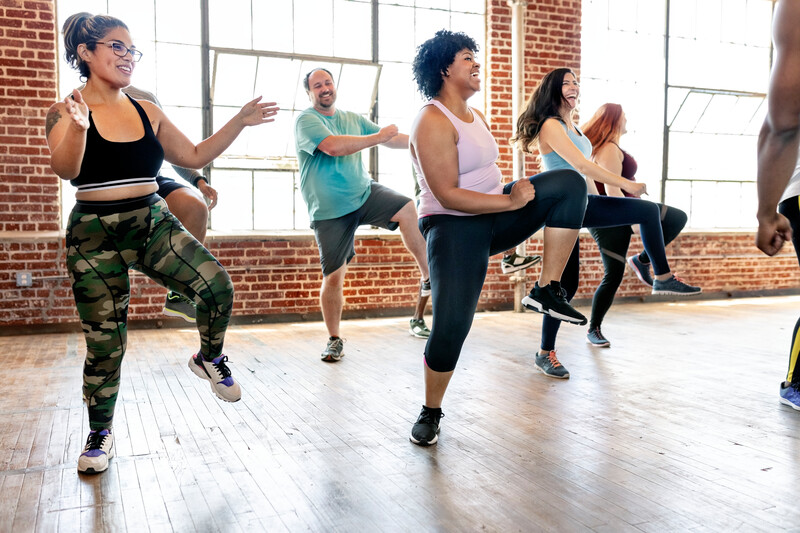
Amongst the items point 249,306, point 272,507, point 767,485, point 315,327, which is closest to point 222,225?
point 249,306

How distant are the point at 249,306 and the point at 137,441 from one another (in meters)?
3.54

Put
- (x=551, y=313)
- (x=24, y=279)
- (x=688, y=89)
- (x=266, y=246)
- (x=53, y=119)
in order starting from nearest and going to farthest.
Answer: (x=53, y=119), (x=551, y=313), (x=24, y=279), (x=266, y=246), (x=688, y=89)

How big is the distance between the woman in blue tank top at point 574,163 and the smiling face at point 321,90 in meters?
1.28

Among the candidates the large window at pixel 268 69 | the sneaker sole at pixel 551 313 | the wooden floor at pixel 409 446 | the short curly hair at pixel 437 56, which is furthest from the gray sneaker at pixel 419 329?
the short curly hair at pixel 437 56

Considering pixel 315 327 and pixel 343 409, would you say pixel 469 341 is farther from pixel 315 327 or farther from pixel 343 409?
pixel 343 409

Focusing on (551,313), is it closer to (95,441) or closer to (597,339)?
(95,441)

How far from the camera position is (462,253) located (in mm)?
2559

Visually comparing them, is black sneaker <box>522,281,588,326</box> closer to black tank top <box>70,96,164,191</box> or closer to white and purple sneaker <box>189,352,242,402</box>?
white and purple sneaker <box>189,352,242,402</box>

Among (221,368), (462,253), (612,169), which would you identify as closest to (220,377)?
(221,368)

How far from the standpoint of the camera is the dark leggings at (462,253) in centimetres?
255

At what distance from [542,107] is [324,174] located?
4.75 feet

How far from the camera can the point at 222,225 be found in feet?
20.9

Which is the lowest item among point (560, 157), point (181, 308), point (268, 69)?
point (181, 308)

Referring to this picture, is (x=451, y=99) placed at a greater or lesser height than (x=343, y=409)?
greater
